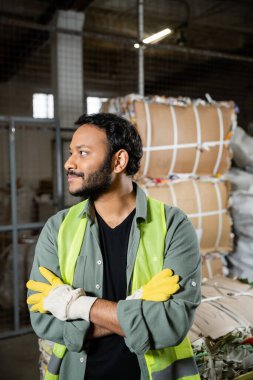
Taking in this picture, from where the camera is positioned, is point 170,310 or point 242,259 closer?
point 170,310

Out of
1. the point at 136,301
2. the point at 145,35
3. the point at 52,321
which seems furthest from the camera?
the point at 145,35

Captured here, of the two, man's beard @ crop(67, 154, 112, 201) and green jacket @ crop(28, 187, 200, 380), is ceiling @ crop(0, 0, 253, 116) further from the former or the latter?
green jacket @ crop(28, 187, 200, 380)

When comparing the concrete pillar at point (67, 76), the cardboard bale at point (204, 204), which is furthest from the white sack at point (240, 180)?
the concrete pillar at point (67, 76)

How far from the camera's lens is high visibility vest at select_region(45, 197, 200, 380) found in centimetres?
192

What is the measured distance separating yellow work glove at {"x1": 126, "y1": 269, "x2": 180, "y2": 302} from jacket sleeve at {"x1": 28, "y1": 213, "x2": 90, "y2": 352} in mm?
274

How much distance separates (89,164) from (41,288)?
64 centimetres

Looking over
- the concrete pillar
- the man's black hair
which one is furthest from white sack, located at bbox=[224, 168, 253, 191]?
the man's black hair

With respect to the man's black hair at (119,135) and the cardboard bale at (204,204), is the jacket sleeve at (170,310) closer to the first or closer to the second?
the man's black hair at (119,135)

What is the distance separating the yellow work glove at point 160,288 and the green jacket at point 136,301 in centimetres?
4

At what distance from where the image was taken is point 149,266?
1.97m

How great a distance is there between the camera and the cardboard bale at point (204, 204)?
389cm

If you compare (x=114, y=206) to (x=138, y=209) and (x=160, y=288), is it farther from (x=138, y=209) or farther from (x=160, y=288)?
(x=160, y=288)

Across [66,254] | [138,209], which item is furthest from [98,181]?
[66,254]

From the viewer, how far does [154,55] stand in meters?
11.1
